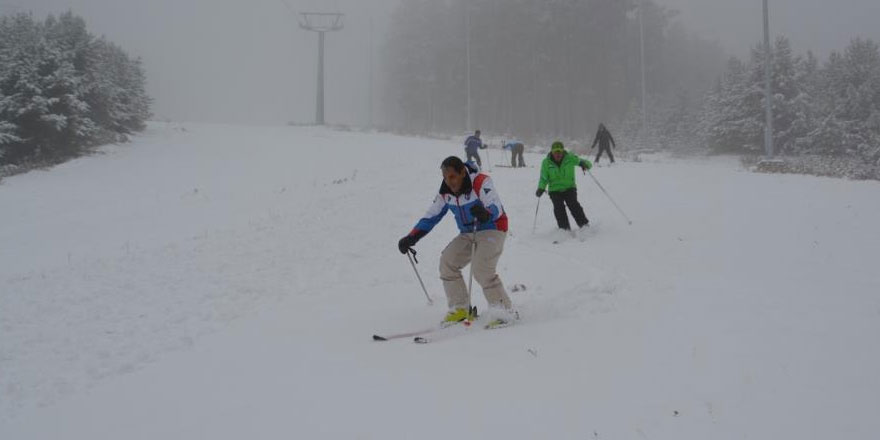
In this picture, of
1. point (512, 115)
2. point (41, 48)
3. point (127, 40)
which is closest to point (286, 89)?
point (127, 40)

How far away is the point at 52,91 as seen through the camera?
22531 mm

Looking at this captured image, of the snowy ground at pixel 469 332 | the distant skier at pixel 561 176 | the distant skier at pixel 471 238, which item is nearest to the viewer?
the snowy ground at pixel 469 332

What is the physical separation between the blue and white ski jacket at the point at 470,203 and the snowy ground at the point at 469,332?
1.08 m

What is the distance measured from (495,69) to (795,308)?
49501 mm

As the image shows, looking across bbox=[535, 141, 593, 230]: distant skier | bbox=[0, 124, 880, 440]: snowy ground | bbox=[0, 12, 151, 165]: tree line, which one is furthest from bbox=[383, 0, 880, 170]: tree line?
bbox=[0, 12, 151, 165]: tree line

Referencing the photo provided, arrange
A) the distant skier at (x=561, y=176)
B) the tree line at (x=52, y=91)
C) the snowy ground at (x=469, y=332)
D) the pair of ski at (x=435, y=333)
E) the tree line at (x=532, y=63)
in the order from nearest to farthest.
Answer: the snowy ground at (x=469, y=332) < the pair of ski at (x=435, y=333) < the distant skier at (x=561, y=176) < the tree line at (x=52, y=91) < the tree line at (x=532, y=63)

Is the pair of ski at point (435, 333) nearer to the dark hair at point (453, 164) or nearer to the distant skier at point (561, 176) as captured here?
the dark hair at point (453, 164)

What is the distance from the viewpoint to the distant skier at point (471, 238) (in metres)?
5.39

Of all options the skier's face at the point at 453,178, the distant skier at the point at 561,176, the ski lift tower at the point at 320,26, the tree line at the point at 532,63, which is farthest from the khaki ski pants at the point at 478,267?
the ski lift tower at the point at 320,26

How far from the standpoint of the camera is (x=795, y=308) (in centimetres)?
507

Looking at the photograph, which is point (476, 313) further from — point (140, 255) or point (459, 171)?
point (140, 255)

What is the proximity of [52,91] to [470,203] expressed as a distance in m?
24.7

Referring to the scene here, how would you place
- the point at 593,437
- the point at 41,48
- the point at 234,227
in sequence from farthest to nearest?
Answer: 1. the point at 41,48
2. the point at 234,227
3. the point at 593,437

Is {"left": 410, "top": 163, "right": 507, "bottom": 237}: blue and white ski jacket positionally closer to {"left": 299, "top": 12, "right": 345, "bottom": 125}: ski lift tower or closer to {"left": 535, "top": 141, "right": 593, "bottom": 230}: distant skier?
{"left": 535, "top": 141, "right": 593, "bottom": 230}: distant skier
